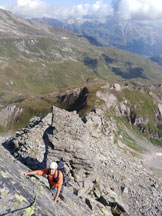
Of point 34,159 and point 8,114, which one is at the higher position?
point 34,159

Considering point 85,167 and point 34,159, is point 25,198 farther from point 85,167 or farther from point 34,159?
point 85,167

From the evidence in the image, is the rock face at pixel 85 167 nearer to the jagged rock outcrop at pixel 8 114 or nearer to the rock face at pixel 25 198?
the rock face at pixel 25 198

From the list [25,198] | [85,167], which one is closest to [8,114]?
[85,167]

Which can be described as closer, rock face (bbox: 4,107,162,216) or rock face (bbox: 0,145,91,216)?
Result: rock face (bbox: 0,145,91,216)

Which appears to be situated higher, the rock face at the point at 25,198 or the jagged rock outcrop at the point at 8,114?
the rock face at the point at 25,198

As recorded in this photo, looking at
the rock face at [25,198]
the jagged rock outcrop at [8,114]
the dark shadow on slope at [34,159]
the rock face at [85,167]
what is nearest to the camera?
the rock face at [25,198]

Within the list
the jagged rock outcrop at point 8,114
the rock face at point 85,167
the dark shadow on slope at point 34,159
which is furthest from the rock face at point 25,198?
the jagged rock outcrop at point 8,114

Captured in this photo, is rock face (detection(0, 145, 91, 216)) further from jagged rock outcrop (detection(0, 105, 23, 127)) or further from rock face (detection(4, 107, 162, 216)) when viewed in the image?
jagged rock outcrop (detection(0, 105, 23, 127))

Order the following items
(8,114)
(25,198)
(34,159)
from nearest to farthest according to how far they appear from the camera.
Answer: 1. (25,198)
2. (34,159)
3. (8,114)

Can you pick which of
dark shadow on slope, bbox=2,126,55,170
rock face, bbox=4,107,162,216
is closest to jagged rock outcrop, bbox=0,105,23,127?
rock face, bbox=4,107,162,216

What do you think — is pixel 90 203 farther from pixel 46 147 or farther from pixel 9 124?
pixel 9 124

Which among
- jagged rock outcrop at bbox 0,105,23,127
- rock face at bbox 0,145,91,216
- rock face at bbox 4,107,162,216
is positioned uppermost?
rock face at bbox 0,145,91,216

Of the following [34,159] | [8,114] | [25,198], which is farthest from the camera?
[8,114]

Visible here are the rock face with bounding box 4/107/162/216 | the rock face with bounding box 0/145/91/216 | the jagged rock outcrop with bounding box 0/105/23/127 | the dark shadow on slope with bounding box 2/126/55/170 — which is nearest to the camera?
the rock face with bounding box 0/145/91/216
